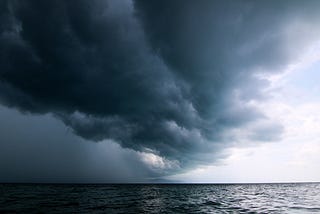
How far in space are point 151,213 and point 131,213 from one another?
2.51 meters

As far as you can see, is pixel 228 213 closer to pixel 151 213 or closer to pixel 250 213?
pixel 250 213

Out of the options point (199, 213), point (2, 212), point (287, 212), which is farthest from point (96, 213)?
point (287, 212)

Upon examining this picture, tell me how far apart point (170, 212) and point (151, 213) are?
2532 millimetres

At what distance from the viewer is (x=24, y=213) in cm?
2853

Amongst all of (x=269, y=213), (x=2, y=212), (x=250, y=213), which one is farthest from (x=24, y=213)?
(x=269, y=213)

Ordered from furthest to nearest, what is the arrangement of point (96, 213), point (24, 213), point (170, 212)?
point (170, 212)
point (96, 213)
point (24, 213)

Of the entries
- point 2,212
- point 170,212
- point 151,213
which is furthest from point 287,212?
point 2,212

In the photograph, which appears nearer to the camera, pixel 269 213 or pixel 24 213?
pixel 24 213

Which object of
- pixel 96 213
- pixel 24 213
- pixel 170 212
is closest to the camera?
pixel 24 213

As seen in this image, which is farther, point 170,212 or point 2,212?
point 170,212

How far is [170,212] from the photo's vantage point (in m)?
32.7

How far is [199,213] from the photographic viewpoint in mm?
31578

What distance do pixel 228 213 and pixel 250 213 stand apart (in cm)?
257

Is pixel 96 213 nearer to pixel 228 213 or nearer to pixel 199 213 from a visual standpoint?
pixel 199 213
